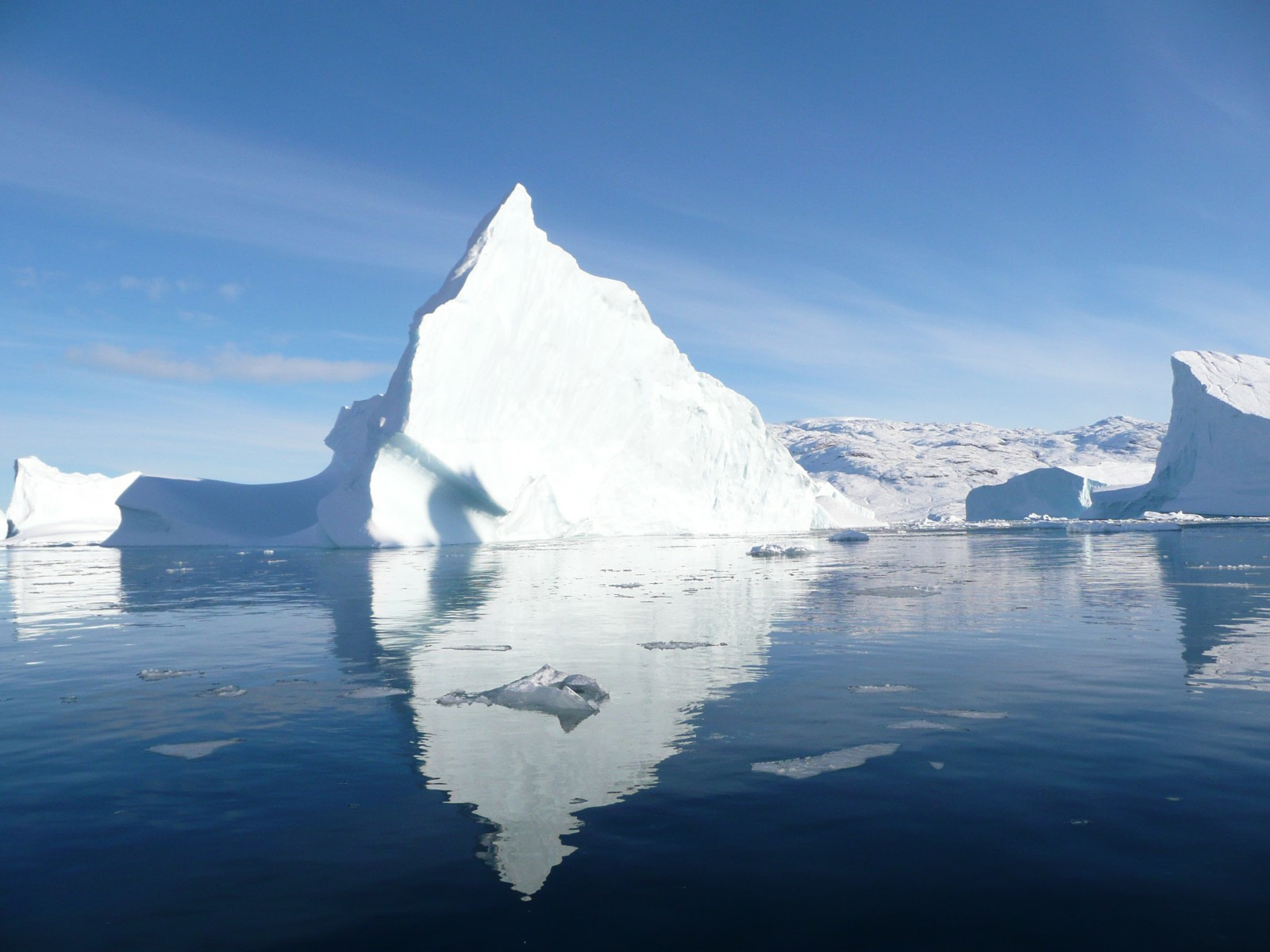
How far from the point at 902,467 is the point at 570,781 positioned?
339 feet

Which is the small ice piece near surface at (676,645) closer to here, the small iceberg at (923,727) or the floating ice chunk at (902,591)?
the small iceberg at (923,727)

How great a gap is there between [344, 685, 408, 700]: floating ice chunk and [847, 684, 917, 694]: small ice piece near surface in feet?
12.1

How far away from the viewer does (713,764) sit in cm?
506

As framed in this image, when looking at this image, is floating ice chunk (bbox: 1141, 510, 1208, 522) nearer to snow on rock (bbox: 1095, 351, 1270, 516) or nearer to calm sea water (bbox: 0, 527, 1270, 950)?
snow on rock (bbox: 1095, 351, 1270, 516)

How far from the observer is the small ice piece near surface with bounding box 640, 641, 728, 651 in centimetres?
925

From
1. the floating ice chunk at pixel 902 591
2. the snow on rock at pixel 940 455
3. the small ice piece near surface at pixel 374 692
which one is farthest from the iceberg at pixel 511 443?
the snow on rock at pixel 940 455

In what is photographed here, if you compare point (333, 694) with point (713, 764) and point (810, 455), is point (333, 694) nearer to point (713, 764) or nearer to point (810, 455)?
point (713, 764)

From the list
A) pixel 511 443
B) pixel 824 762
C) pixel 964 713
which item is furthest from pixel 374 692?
pixel 511 443

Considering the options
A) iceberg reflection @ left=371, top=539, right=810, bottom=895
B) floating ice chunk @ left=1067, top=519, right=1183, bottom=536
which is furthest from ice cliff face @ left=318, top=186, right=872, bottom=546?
floating ice chunk @ left=1067, top=519, right=1183, bottom=536

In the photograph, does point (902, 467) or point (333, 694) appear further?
point (902, 467)

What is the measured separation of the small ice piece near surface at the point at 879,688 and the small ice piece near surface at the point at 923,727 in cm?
94

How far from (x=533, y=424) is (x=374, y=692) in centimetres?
3116

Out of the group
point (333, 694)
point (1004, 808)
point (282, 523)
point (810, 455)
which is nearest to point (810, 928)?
point (1004, 808)

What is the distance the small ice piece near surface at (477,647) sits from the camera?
9.30m
